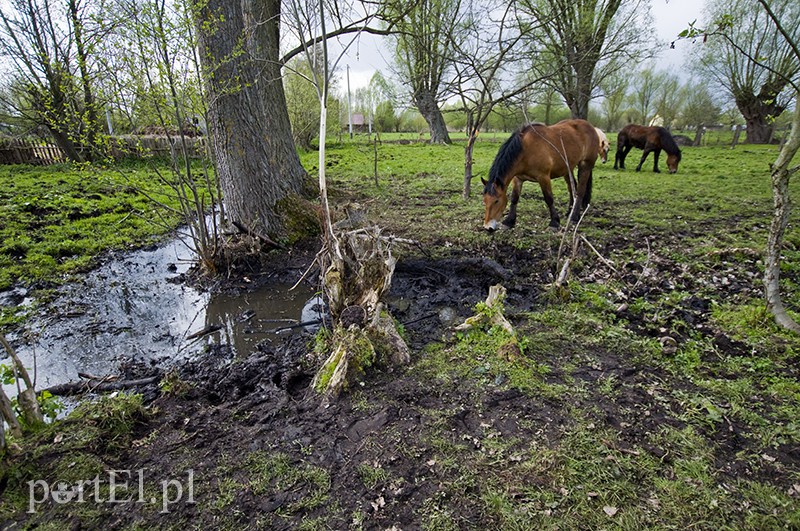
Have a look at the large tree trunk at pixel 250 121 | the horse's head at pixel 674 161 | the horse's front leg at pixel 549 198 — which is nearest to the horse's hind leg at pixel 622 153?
the horse's head at pixel 674 161

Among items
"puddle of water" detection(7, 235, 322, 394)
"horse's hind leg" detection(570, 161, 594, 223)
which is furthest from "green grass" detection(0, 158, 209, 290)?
"horse's hind leg" detection(570, 161, 594, 223)

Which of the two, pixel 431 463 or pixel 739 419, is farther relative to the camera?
pixel 739 419

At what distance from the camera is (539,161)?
6.02 m

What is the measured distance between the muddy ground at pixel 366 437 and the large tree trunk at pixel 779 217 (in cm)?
50

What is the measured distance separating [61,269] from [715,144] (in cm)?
3090

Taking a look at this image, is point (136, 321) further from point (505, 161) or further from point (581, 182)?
point (581, 182)

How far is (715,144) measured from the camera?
74.1 feet

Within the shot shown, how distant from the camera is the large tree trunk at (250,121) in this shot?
5.15m

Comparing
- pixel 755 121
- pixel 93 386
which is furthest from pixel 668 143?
pixel 755 121

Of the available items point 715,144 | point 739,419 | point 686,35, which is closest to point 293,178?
point 686,35

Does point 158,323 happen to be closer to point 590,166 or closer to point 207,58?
point 207,58

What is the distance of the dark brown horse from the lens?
12023 mm

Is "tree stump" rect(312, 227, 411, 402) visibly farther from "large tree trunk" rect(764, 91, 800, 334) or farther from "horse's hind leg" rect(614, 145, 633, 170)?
"horse's hind leg" rect(614, 145, 633, 170)

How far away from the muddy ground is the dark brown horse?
11264 millimetres
